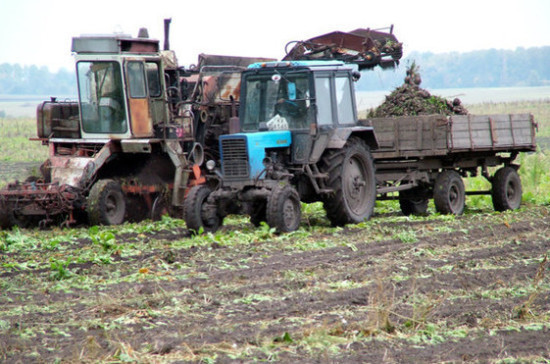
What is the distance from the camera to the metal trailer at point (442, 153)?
1525 centimetres

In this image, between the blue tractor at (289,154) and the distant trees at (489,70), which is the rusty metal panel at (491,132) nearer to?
the blue tractor at (289,154)

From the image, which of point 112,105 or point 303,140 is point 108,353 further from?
point 112,105

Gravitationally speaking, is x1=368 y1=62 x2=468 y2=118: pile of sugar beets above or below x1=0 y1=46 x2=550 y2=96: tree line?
below

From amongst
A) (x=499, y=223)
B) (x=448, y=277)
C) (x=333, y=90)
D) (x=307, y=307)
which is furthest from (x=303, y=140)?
(x=307, y=307)

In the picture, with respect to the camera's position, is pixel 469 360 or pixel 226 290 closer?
pixel 469 360

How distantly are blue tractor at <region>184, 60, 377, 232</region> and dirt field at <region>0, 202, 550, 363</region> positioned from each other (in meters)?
0.48

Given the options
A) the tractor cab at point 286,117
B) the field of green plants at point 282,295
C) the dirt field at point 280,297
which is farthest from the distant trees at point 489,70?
the dirt field at point 280,297

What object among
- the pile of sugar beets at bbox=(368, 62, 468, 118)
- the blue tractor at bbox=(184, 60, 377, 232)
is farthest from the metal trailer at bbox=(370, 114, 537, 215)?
the pile of sugar beets at bbox=(368, 62, 468, 118)

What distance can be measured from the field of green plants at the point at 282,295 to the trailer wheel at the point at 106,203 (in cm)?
104

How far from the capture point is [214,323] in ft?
24.6

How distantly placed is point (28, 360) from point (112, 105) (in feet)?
32.4

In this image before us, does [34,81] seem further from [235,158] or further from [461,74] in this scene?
[235,158]

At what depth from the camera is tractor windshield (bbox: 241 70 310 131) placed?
13242 millimetres

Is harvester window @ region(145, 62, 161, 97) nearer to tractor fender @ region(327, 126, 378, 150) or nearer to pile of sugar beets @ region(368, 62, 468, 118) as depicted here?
pile of sugar beets @ region(368, 62, 468, 118)
